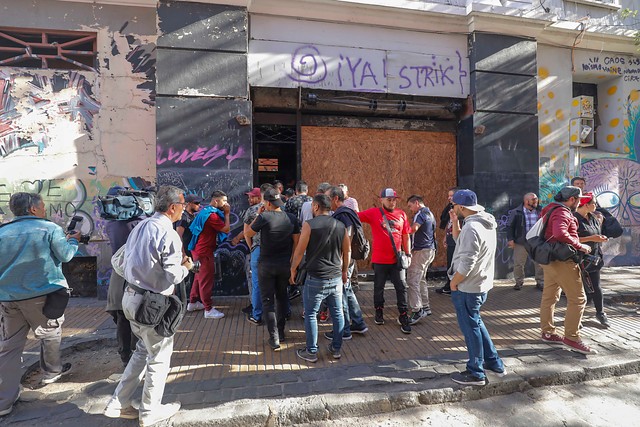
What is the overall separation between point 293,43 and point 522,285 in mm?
6664

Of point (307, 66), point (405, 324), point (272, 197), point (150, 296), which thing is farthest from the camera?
point (307, 66)

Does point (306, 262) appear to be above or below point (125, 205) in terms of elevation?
below

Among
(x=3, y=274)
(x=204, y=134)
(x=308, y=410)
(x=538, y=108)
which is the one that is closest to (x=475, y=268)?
(x=308, y=410)

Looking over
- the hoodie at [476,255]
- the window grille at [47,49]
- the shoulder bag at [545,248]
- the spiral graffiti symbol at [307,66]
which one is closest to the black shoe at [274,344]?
the hoodie at [476,255]

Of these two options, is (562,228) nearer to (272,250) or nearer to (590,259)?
(590,259)

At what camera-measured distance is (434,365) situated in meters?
3.77

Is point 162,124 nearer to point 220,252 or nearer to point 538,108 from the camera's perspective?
point 220,252

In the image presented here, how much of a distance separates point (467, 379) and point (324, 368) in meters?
1.41

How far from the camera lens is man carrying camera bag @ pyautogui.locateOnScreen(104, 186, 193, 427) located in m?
2.82

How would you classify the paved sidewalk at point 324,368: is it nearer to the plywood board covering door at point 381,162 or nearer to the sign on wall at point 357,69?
the plywood board covering door at point 381,162

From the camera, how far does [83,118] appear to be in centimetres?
641

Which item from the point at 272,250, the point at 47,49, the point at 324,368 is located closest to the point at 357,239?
the point at 272,250

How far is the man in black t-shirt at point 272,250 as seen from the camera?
4.11 meters

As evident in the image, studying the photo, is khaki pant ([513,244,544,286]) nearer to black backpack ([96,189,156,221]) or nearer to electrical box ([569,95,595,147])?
electrical box ([569,95,595,147])
